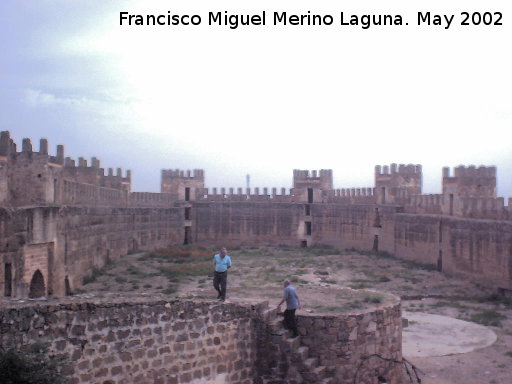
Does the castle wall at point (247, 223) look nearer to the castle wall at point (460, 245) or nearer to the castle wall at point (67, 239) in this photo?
the castle wall at point (67, 239)

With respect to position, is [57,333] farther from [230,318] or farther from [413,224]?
[413,224]

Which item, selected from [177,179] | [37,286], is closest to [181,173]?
[177,179]

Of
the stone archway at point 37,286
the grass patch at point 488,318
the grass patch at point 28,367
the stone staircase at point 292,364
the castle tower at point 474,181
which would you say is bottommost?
the grass patch at point 488,318

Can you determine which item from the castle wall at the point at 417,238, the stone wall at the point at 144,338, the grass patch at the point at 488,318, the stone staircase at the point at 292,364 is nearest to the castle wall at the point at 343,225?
the castle wall at the point at 417,238

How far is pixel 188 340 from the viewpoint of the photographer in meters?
7.50

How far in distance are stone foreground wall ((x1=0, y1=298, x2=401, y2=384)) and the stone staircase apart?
0.18 ft

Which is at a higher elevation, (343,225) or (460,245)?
(343,225)

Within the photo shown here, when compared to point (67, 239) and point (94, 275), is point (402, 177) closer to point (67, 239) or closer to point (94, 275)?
point (94, 275)

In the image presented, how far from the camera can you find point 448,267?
1869 cm

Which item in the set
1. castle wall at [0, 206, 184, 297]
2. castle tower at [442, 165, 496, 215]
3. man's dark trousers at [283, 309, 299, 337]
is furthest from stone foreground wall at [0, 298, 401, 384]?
castle tower at [442, 165, 496, 215]

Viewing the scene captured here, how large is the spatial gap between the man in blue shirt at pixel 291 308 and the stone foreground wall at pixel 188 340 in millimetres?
143

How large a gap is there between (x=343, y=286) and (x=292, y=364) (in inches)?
273

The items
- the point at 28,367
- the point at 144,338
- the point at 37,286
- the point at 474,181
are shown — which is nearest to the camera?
the point at 28,367

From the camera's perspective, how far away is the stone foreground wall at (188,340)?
609cm
